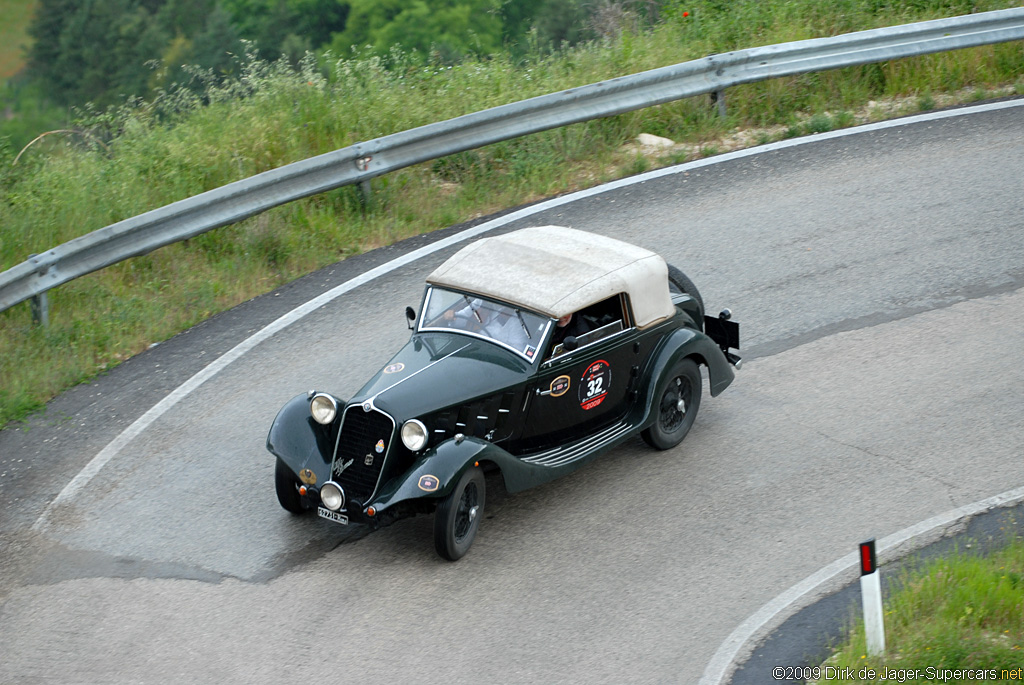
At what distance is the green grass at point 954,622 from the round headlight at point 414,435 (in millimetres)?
2723

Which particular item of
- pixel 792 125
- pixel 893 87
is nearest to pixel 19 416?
pixel 792 125

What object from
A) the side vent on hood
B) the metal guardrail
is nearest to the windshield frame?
the side vent on hood

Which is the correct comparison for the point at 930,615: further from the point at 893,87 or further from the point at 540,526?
the point at 893,87

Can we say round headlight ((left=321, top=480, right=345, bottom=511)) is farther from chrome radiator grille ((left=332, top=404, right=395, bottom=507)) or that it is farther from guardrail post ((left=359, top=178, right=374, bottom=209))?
guardrail post ((left=359, top=178, right=374, bottom=209))

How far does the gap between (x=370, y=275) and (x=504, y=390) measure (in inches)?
145

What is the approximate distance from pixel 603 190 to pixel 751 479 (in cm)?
495

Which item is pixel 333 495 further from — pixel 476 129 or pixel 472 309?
pixel 476 129

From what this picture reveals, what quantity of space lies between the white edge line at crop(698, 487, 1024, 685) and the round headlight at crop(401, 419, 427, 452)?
2183 mm

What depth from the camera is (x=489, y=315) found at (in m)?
7.42

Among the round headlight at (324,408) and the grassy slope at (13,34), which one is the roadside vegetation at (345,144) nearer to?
the round headlight at (324,408)

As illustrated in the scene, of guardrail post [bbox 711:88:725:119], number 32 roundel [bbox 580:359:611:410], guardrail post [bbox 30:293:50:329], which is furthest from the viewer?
guardrail post [bbox 711:88:725:119]

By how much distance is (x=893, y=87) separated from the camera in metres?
13.3

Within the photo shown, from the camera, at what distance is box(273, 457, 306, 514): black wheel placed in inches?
276

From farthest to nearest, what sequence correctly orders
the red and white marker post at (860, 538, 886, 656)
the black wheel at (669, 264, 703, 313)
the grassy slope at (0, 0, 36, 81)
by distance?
the grassy slope at (0, 0, 36, 81), the black wheel at (669, 264, 703, 313), the red and white marker post at (860, 538, 886, 656)
